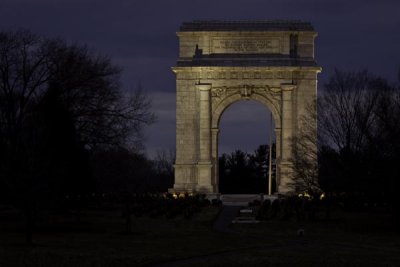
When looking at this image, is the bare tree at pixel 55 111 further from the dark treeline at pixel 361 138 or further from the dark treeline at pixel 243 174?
the dark treeline at pixel 243 174

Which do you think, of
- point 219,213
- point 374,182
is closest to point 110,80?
point 219,213

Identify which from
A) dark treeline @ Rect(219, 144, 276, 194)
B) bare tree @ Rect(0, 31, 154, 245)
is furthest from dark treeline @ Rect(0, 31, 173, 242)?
dark treeline @ Rect(219, 144, 276, 194)

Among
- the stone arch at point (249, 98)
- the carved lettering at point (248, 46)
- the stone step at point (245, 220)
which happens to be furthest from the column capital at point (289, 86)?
the stone step at point (245, 220)

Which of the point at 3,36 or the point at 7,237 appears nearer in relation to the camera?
the point at 7,237

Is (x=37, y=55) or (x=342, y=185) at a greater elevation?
(x=37, y=55)

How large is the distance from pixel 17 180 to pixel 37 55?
16906 millimetres

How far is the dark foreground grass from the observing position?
30703 mm

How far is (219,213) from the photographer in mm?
57312

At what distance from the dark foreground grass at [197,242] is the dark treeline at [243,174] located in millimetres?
34329

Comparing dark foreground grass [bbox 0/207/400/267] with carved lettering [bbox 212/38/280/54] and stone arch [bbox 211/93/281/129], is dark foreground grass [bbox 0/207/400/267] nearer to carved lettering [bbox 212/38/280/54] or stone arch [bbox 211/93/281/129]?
stone arch [bbox 211/93/281/129]

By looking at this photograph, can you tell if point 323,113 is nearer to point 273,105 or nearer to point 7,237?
point 273,105

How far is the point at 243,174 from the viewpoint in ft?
304

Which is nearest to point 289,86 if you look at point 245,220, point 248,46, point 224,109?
point 248,46

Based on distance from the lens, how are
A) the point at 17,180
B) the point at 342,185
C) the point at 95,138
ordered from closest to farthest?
the point at 17,180, the point at 342,185, the point at 95,138
